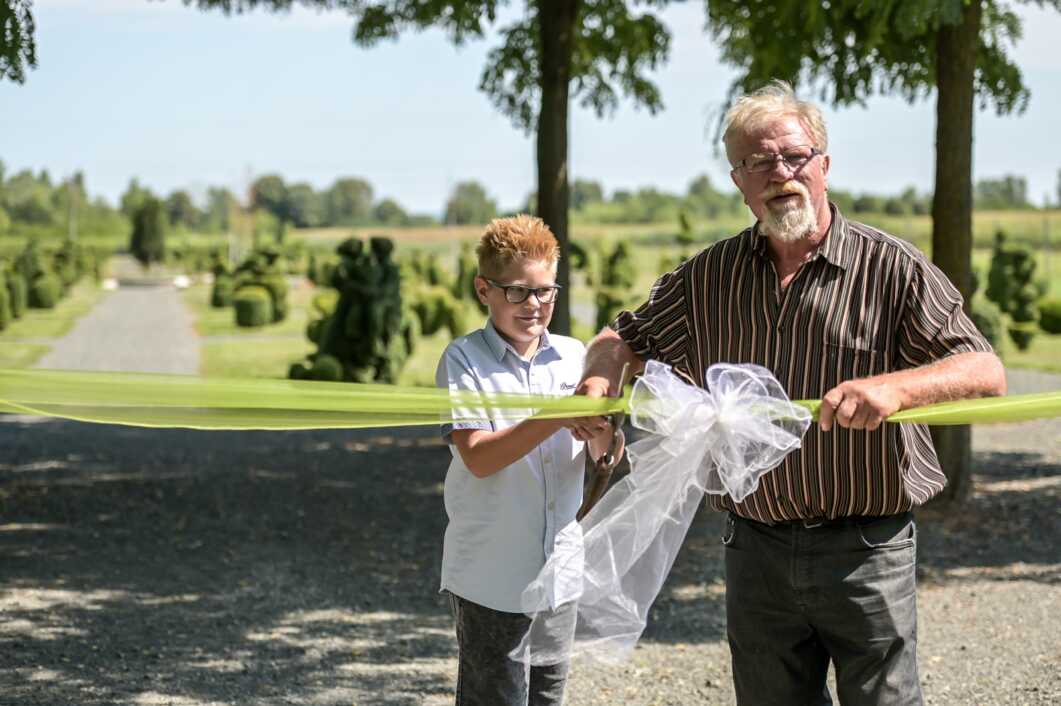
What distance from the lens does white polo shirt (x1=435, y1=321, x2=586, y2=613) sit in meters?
3.18

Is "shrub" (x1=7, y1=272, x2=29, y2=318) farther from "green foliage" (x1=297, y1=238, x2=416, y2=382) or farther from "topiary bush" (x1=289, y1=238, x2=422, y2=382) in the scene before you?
"topiary bush" (x1=289, y1=238, x2=422, y2=382)

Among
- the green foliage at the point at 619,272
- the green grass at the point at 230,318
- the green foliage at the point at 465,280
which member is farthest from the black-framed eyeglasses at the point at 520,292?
the green foliage at the point at 465,280

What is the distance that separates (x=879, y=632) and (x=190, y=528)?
642 centimetres

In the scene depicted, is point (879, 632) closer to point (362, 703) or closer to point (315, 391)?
point (315, 391)

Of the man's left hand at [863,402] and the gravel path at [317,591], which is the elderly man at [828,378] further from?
the gravel path at [317,591]

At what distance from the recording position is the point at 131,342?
27.1 meters

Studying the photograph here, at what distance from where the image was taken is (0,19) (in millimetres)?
6473

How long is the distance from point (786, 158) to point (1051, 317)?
24.8 metres

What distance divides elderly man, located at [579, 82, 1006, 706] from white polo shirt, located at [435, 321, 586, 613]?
47 cm

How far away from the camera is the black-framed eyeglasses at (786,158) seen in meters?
3.01

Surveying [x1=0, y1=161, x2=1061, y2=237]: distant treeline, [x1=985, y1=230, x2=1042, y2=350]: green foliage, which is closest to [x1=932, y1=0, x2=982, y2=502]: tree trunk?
[x1=985, y1=230, x2=1042, y2=350]: green foliage

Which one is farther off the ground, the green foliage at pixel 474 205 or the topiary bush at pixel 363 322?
the green foliage at pixel 474 205

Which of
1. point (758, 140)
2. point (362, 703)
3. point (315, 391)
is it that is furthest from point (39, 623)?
point (758, 140)

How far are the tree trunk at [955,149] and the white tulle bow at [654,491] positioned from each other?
5452 millimetres
